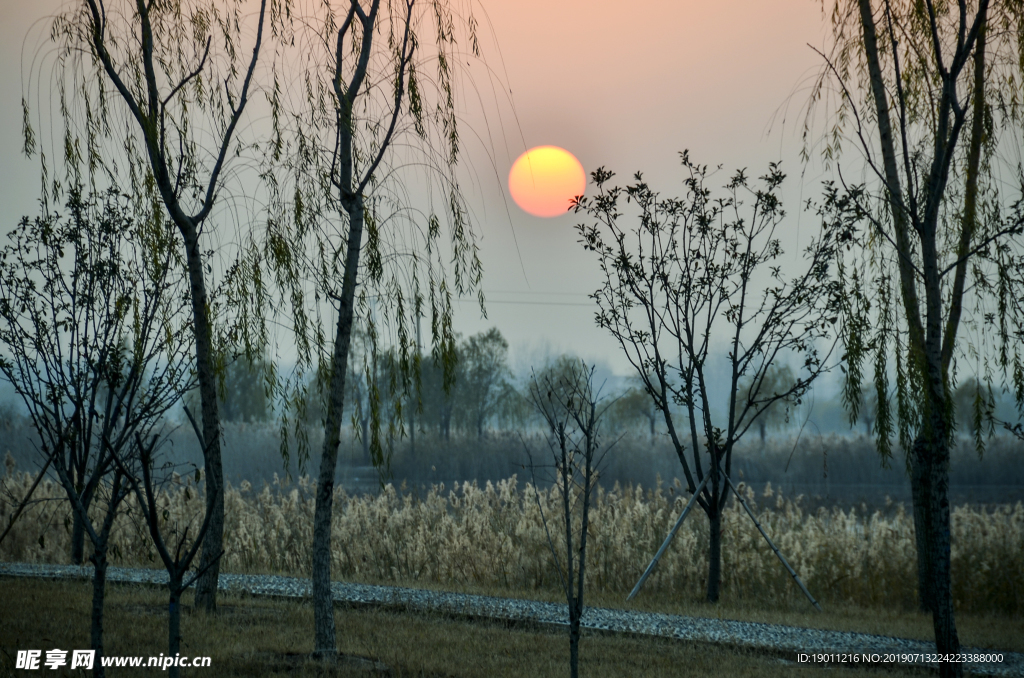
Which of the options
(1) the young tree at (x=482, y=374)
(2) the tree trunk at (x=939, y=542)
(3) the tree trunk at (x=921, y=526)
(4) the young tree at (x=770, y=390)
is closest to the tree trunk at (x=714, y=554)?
(3) the tree trunk at (x=921, y=526)

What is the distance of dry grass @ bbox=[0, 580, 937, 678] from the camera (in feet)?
16.3

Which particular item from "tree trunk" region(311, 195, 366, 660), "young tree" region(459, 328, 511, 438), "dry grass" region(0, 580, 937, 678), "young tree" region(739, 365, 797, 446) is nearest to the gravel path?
"dry grass" region(0, 580, 937, 678)

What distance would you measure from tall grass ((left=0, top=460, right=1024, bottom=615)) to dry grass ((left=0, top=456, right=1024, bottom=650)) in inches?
0.6

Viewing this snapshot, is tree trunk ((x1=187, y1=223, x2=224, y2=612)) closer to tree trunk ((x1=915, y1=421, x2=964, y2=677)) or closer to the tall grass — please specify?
the tall grass

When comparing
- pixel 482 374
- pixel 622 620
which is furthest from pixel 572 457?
pixel 482 374

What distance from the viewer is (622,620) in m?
6.90

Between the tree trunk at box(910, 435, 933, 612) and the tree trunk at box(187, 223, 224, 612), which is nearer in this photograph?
the tree trunk at box(187, 223, 224, 612)

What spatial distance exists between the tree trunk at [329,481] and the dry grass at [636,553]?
9.87 feet

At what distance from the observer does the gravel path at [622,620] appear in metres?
5.93

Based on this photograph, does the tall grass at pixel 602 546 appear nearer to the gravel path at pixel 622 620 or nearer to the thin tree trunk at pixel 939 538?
the gravel path at pixel 622 620

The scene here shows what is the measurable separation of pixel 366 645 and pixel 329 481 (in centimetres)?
140

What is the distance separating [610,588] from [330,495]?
194 inches

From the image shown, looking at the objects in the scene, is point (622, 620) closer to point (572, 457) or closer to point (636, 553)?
point (572, 457)

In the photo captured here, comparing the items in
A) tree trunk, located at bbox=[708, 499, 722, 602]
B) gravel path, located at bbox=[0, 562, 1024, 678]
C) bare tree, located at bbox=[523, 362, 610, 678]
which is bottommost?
gravel path, located at bbox=[0, 562, 1024, 678]
